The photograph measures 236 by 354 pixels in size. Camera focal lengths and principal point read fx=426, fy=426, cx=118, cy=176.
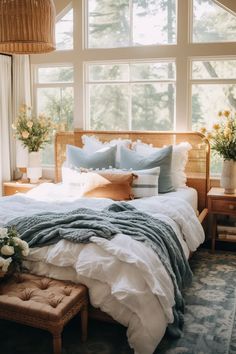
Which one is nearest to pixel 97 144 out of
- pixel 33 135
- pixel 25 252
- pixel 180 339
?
pixel 33 135

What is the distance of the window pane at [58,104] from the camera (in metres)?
5.46

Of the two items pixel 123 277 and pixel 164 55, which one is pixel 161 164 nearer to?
pixel 164 55

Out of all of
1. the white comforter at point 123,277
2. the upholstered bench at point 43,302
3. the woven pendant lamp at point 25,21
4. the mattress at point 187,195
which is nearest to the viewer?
the upholstered bench at point 43,302

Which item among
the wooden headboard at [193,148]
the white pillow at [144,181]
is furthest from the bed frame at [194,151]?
the white pillow at [144,181]

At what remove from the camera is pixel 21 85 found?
5531 millimetres

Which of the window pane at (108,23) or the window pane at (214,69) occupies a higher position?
the window pane at (108,23)

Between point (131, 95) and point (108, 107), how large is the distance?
0.34m

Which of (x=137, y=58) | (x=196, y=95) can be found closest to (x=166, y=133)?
(x=196, y=95)

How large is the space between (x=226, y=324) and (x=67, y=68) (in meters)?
3.70

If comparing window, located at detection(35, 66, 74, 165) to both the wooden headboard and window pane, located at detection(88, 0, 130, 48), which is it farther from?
the wooden headboard

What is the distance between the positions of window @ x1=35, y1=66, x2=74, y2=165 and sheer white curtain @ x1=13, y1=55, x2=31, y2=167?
15 centimetres

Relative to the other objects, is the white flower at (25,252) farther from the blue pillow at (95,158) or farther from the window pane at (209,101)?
the window pane at (209,101)

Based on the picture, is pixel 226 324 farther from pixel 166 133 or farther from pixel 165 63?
pixel 165 63

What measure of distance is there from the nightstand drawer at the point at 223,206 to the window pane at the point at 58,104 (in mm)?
2130
